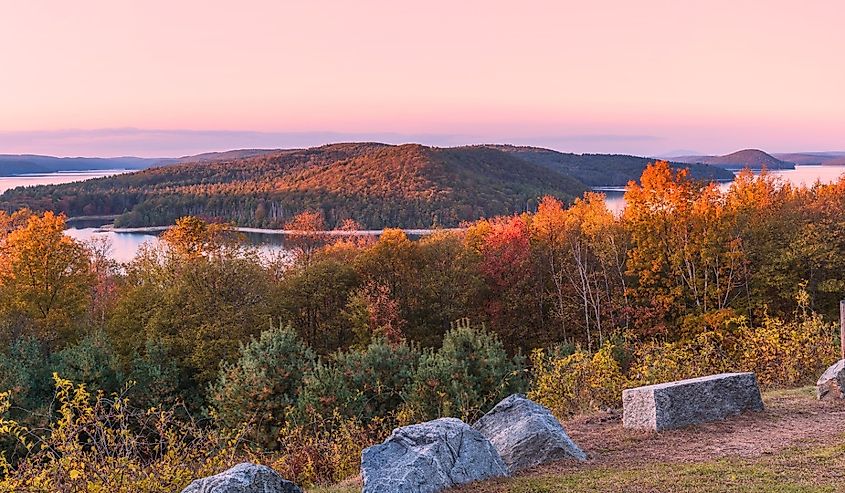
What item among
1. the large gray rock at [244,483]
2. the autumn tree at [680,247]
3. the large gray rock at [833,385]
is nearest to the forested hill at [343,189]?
the autumn tree at [680,247]

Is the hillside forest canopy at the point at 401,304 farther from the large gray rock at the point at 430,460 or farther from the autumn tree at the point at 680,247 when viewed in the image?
the large gray rock at the point at 430,460

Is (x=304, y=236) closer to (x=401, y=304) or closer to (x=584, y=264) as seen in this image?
(x=401, y=304)

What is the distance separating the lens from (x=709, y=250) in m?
39.8

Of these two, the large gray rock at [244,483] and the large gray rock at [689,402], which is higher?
the large gray rock at [244,483]

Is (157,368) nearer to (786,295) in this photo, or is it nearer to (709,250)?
(709,250)

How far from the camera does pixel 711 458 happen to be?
1048cm

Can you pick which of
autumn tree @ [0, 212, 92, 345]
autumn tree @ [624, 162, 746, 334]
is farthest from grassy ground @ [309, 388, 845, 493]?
autumn tree @ [0, 212, 92, 345]

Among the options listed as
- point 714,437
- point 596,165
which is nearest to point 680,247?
point 714,437

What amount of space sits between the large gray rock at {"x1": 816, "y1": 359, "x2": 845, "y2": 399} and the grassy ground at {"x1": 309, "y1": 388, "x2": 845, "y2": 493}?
18.8 inches

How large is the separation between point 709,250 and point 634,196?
5578 mm

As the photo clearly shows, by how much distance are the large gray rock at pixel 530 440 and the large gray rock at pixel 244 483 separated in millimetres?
3589

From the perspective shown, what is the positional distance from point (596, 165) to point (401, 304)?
132 metres

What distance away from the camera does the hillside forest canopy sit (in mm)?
24797

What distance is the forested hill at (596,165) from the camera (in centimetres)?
14912
